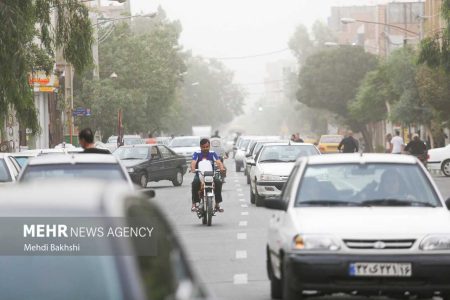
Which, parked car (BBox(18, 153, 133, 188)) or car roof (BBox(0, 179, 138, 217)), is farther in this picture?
parked car (BBox(18, 153, 133, 188))

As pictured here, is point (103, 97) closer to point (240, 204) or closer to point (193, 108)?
point (240, 204)

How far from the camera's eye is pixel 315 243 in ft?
36.9

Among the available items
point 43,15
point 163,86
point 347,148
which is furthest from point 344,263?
point 163,86

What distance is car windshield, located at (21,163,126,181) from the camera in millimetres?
15062

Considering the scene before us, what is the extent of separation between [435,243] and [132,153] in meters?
31.1

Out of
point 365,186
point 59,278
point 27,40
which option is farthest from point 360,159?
point 27,40

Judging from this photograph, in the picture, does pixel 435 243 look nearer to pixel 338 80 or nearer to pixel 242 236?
pixel 242 236

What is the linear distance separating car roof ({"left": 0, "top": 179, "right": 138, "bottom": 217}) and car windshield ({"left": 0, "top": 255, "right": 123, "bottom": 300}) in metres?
0.20

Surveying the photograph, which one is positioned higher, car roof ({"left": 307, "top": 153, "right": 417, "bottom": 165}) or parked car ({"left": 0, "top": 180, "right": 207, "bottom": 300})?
parked car ({"left": 0, "top": 180, "right": 207, "bottom": 300})

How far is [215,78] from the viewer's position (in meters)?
191

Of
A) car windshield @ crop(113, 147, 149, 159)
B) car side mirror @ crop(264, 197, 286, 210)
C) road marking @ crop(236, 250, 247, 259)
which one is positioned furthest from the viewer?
car windshield @ crop(113, 147, 149, 159)

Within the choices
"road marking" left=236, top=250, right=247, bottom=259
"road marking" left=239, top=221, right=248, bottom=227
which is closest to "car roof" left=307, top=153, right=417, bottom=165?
"road marking" left=236, top=250, right=247, bottom=259

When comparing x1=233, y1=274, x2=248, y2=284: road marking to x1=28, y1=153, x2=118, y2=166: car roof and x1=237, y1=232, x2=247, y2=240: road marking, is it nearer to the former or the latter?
x1=28, y1=153, x2=118, y2=166: car roof

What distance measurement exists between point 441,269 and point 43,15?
1585 centimetres
